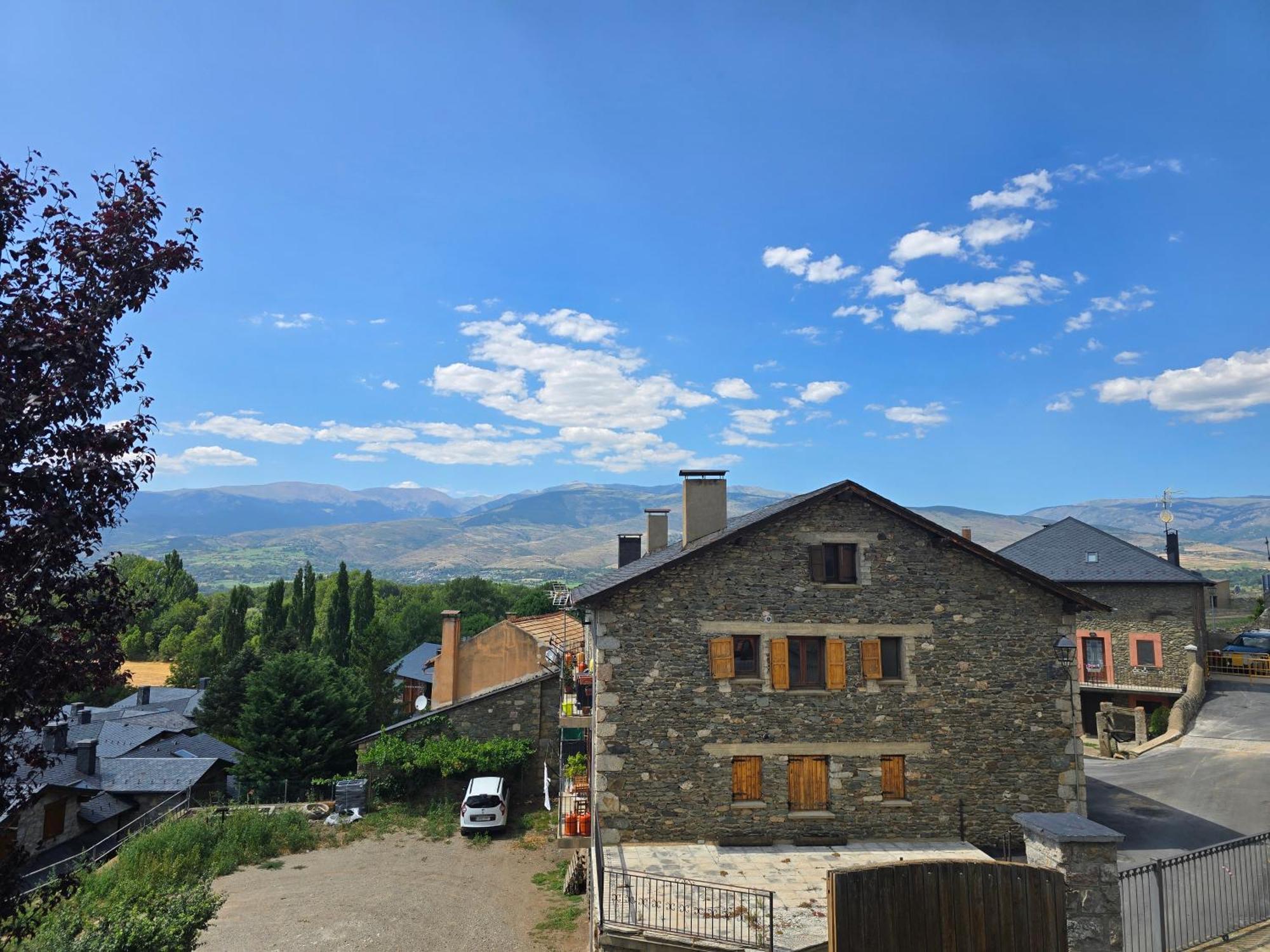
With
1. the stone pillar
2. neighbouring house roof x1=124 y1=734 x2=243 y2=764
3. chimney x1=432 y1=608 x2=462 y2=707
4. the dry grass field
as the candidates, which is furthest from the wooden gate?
the dry grass field

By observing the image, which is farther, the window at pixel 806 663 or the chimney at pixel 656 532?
the chimney at pixel 656 532

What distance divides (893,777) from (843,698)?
213cm

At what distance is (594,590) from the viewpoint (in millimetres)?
16969

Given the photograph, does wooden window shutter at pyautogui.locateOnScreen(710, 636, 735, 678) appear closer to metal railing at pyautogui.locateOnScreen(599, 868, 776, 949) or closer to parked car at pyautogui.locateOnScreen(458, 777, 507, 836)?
metal railing at pyautogui.locateOnScreen(599, 868, 776, 949)

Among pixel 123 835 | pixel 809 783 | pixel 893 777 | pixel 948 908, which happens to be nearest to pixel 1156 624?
pixel 893 777

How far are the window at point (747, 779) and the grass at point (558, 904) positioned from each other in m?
4.70

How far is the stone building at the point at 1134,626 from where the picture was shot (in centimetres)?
2978

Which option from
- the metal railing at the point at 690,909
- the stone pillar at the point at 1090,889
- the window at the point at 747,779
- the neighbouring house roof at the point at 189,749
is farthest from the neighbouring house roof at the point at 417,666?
the stone pillar at the point at 1090,889

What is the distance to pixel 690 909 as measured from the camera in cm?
1264

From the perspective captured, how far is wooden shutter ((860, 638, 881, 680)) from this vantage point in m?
17.0

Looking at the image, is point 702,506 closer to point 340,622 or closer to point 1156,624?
point 1156,624

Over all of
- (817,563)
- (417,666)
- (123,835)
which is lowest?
(123,835)

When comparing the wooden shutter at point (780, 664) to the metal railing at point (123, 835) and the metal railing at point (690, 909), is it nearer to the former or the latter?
the metal railing at point (690, 909)

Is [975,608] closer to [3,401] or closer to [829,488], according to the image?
[829,488]
